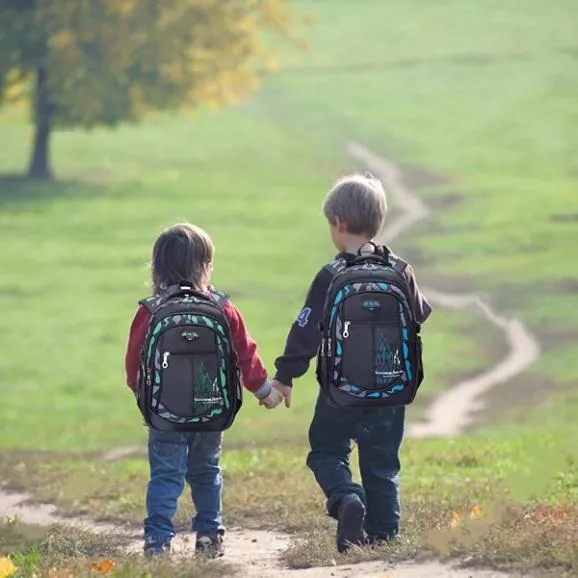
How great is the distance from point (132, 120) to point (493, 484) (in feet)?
130

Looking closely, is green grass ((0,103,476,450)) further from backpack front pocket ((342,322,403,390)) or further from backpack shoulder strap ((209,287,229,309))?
backpack front pocket ((342,322,403,390))

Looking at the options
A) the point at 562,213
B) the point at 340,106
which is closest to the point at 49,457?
the point at 562,213

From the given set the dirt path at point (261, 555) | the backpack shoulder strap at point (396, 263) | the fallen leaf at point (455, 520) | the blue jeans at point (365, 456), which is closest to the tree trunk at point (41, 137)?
the dirt path at point (261, 555)

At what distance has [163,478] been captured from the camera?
31.9ft

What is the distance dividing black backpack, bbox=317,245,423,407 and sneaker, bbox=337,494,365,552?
571 mm

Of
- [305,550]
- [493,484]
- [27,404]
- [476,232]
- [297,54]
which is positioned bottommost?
[305,550]

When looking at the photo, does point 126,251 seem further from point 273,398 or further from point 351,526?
point 351,526

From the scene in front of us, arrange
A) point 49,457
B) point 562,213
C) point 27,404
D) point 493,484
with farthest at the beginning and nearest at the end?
point 562,213
point 27,404
point 49,457
point 493,484

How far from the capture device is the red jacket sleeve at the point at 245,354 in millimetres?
9617

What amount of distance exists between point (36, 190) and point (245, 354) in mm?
43525

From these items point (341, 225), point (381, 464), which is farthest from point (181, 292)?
point (381, 464)

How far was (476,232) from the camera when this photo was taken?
45312 millimetres

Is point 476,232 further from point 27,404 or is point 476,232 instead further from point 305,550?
point 305,550

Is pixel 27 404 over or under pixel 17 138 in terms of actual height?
under
